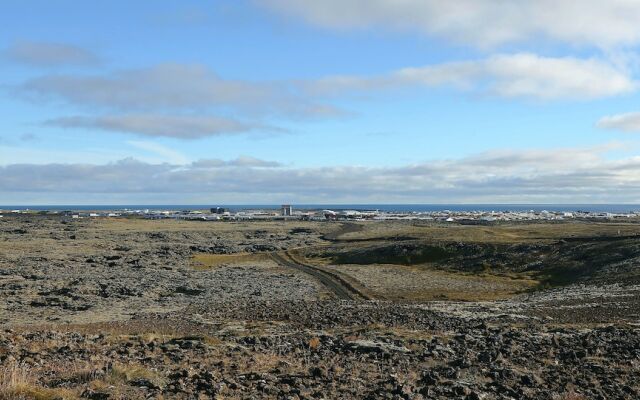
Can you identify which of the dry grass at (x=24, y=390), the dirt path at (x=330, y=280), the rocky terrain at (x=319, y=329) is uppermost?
the dry grass at (x=24, y=390)

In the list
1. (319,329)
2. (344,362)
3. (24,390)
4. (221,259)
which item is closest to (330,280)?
(221,259)

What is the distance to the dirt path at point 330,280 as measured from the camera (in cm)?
5364

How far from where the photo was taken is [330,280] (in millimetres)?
64938

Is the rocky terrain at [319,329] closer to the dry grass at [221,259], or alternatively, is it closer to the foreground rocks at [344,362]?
the foreground rocks at [344,362]

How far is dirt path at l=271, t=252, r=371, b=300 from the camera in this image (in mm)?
53638

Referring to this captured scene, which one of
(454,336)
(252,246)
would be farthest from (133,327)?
(252,246)

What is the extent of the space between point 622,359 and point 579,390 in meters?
5.36

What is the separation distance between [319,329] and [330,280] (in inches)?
1293

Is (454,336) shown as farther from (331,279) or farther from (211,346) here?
(331,279)

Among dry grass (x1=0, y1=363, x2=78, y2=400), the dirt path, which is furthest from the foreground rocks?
the dirt path

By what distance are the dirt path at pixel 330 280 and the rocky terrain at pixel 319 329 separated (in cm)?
140

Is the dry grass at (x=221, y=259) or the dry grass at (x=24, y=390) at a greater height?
the dry grass at (x=24, y=390)

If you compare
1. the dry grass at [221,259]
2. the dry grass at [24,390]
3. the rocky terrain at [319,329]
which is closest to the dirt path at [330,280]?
the rocky terrain at [319,329]

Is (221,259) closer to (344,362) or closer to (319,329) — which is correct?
(319,329)
